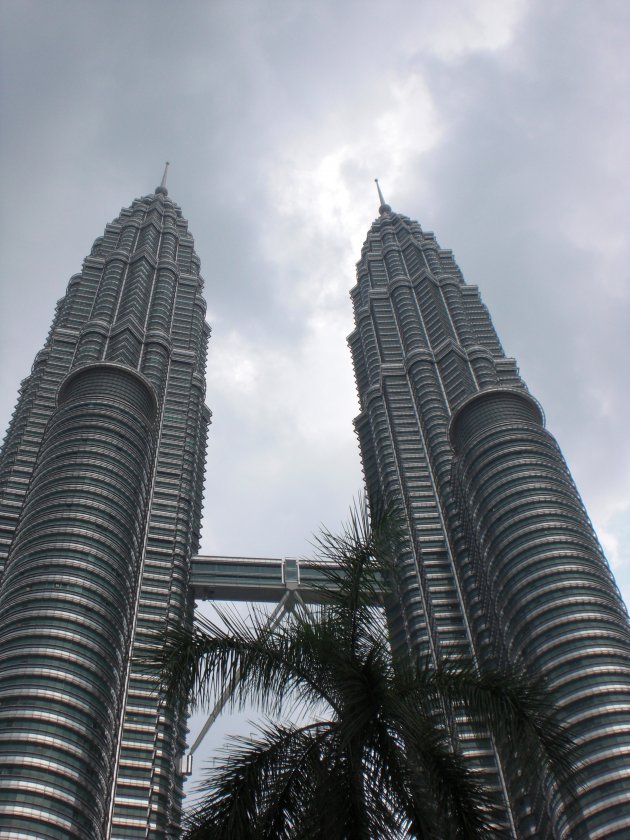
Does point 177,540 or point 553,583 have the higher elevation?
point 177,540

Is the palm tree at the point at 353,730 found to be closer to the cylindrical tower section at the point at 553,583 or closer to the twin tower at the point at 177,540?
the twin tower at the point at 177,540

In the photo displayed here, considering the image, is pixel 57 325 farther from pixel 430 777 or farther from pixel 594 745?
pixel 430 777

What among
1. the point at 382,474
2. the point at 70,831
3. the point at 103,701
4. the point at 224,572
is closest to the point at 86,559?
the point at 103,701

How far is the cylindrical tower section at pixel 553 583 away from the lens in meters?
80.0

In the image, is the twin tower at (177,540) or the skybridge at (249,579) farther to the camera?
the skybridge at (249,579)

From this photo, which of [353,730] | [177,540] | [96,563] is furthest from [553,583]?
[353,730]

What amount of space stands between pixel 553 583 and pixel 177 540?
62.6m

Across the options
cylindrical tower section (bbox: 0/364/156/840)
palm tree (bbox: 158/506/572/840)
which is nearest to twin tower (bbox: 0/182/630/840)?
cylindrical tower section (bbox: 0/364/156/840)

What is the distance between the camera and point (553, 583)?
9650 centimetres

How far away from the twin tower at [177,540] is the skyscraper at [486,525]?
Answer: 1.00 ft

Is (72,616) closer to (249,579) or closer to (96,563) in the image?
(96,563)

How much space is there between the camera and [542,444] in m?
118

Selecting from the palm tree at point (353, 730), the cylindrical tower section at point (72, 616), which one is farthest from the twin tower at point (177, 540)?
the palm tree at point (353, 730)

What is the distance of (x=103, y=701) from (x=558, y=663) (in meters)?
48.5
